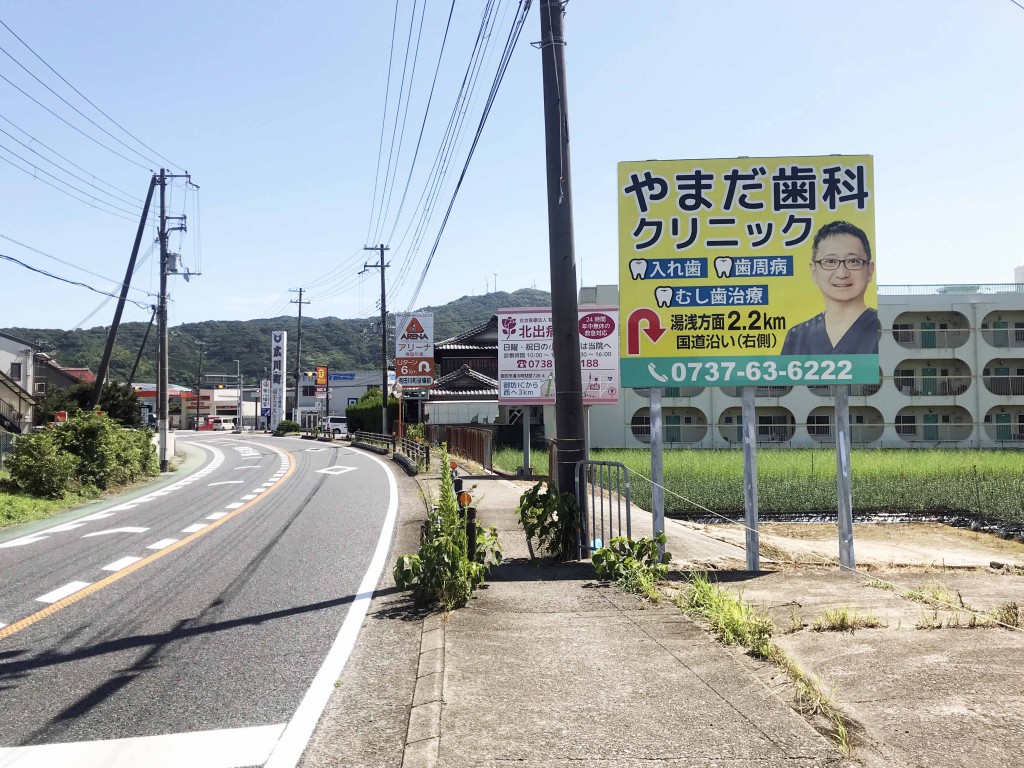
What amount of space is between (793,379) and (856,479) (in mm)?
20366

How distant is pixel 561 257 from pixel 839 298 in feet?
10.7

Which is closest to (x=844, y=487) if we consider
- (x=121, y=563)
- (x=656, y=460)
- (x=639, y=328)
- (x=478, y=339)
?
(x=656, y=460)

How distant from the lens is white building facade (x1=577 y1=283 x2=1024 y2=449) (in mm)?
46312

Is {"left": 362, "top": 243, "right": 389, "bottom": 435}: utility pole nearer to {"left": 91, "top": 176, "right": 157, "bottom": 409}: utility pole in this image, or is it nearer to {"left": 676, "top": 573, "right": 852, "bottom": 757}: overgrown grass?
{"left": 91, "top": 176, "right": 157, "bottom": 409}: utility pole

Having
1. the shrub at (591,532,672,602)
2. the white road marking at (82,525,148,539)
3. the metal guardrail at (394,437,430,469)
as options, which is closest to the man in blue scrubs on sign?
the shrub at (591,532,672,602)

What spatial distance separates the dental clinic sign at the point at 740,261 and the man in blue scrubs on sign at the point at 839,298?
Answer: 12 mm

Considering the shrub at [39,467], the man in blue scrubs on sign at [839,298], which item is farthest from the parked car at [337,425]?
the man in blue scrubs on sign at [839,298]

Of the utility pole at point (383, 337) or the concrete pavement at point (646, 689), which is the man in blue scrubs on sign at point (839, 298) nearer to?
the concrete pavement at point (646, 689)

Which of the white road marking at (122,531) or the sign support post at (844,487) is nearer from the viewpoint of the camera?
the sign support post at (844,487)

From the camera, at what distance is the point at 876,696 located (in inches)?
171

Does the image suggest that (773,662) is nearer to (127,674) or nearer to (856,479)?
(127,674)

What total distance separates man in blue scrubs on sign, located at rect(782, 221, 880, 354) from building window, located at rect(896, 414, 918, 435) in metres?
41.8

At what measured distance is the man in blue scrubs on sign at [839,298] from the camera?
9117mm

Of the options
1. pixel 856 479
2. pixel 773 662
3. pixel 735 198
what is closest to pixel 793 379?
pixel 735 198
